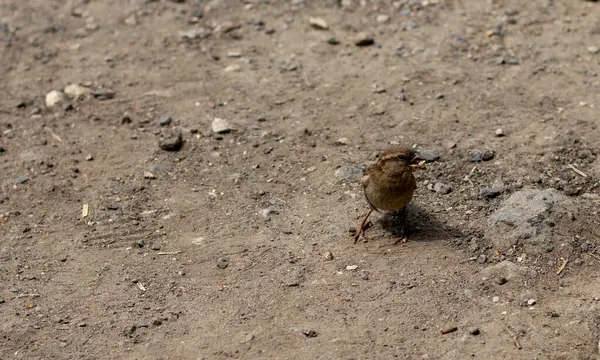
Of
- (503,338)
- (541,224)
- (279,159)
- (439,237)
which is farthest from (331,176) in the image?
(503,338)

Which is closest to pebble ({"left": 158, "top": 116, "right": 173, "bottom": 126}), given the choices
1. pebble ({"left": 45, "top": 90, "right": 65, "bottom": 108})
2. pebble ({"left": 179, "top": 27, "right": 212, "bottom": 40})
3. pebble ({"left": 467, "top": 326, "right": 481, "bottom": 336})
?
pebble ({"left": 45, "top": 90, "right": 65, "bottom": 108})

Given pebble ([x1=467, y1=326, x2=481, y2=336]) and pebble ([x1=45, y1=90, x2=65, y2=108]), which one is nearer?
pebble ([x1=467, y1=326, x2=481, y2=336])

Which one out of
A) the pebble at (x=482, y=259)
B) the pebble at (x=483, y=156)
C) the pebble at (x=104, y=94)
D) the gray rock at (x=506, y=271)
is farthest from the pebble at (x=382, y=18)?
the gray rock at (x=506, y=271)

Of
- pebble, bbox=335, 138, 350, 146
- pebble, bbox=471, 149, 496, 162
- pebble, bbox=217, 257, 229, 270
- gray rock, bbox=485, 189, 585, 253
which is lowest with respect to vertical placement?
pebble, bbox=217, 257, 229, 270

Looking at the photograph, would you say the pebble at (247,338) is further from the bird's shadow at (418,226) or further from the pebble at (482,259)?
the pebble at (482,259)

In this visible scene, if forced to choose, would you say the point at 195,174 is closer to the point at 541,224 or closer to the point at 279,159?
the point at 279,159

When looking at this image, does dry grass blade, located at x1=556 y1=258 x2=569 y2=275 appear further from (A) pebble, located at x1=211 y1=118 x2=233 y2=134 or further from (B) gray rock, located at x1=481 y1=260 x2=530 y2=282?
(A) pebble, located at x1=211 y1=118 x2=233 y2=134
